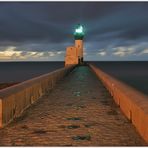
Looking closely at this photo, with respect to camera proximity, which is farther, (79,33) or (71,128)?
(79,33)

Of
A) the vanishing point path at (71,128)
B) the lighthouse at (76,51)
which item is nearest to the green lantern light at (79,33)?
the lighthouse at (76,51)

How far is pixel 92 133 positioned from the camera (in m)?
5.71

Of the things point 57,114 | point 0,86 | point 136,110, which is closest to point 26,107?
point 57,114

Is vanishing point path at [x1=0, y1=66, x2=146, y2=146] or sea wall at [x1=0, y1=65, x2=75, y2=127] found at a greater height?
sea wall at [x1=0, y1=65, x2=75, y2=127]

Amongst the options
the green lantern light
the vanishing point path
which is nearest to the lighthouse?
the green lantern light

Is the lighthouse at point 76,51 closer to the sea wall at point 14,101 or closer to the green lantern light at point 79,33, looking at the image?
the green lantern light at point 79,33

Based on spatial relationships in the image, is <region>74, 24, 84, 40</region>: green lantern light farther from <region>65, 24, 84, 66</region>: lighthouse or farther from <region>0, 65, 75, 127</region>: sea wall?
<region>0, 65, 75, 127</region>: sea wall

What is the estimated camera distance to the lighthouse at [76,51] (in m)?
47.7

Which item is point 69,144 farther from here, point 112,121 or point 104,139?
point 112,121

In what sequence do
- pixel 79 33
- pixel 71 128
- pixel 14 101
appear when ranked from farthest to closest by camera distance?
pixel 79 33 < pixel 14 101 < pixel 71 128

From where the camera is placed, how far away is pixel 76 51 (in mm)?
48594

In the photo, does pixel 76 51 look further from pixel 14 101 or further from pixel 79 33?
pixel 14 101

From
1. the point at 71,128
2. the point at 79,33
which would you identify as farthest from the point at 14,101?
the point at 79,33

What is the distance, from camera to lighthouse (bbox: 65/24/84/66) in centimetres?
4766
